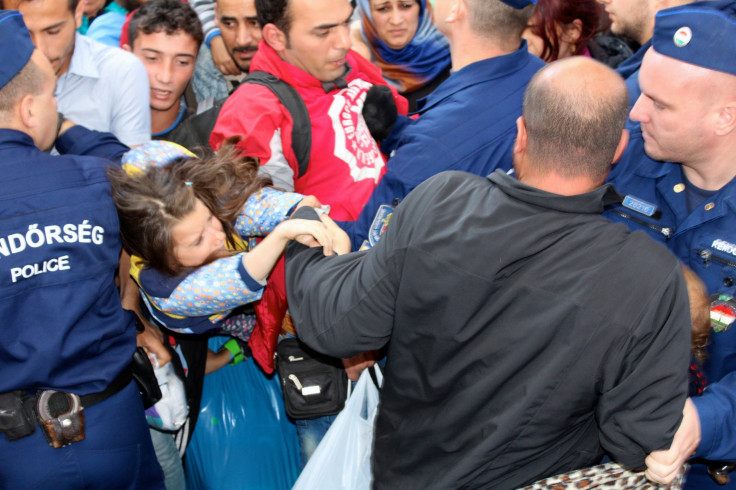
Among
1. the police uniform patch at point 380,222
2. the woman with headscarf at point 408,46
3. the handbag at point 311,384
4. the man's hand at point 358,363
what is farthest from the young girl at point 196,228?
the woman with headscarf at point 408,46

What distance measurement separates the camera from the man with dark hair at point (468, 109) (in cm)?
202

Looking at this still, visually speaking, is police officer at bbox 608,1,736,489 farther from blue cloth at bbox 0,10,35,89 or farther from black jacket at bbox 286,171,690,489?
blue cloth at bbox 0,10,35,89

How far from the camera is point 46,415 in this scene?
6.21 ft

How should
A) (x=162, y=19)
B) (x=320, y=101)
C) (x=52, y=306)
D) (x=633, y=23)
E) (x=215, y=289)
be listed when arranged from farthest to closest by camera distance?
(x=162, y=19)
(x=633, y=23)
(x=320, y=101)
(x=215, y=289)
(x=52, y=306)

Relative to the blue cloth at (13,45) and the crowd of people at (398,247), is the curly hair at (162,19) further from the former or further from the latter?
the blue cloth at (13,45)

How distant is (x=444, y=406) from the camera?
1.56 metres

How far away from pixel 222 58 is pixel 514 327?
2441 mm

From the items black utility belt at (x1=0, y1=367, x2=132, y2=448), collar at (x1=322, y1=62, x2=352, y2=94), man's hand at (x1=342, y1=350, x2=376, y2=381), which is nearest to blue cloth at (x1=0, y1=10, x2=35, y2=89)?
black utility belt at (x1=0, y1=367, x2=132, y2=448)

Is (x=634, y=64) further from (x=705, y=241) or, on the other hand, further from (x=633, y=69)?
(x=705, y=241)

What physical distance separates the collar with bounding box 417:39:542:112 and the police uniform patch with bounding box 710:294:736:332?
0.94 m

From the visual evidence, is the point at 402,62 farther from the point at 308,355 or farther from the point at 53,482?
the point at 53,482

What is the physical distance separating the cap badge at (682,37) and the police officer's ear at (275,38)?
4.32 feet

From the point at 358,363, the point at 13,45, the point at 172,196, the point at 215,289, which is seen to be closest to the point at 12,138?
the point at 13,45

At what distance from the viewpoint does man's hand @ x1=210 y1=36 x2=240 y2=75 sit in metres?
3.30
